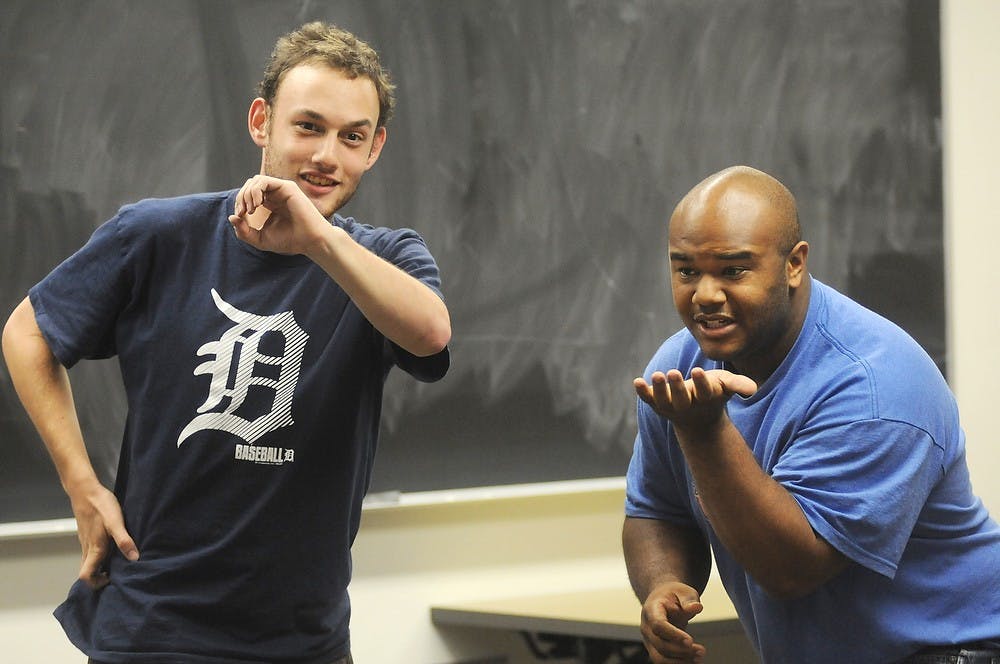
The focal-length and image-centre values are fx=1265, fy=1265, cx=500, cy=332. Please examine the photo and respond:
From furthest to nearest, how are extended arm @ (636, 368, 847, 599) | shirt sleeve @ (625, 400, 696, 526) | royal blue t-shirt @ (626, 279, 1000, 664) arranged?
shirt sleeve @ (625, 400, 696, 526), royal blue t-shirt @ (626, 279, 1000, 664), extended arm @ (636, 368, 847, 599)

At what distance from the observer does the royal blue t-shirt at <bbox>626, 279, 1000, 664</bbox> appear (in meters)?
1.52

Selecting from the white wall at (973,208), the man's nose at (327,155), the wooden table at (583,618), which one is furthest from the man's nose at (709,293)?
the white wall at (973,208)

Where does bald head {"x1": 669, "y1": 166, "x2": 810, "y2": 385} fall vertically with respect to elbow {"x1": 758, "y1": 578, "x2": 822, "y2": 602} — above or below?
above

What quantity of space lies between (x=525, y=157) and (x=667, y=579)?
1732 mm

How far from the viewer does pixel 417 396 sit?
3184 mm

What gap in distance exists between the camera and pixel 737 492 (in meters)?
1.45

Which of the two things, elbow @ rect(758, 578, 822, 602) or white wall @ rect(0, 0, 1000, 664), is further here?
white wall @ rect(0, 0, 1000, 664)

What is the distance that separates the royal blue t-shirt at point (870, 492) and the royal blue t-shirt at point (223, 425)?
0.49 meters

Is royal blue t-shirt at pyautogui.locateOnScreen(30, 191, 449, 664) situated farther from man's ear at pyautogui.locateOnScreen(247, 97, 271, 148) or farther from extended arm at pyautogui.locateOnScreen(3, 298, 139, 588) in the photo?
man's ear at pyautogui.locateOnScreen(247, 97, 271, 148)

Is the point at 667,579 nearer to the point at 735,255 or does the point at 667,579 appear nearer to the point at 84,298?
the point at 735,255

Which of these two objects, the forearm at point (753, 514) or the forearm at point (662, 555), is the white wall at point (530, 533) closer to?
the forearm at point (662, 555)

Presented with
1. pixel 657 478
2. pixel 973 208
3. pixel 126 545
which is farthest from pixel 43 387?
pixel 973 208

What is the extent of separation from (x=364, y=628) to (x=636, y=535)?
142 cm

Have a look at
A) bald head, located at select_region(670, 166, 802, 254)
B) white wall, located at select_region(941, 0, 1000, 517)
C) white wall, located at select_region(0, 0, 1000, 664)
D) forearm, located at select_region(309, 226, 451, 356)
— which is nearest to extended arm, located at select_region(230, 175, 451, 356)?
forearm, located at select_region(309, 226, 451, 356)
